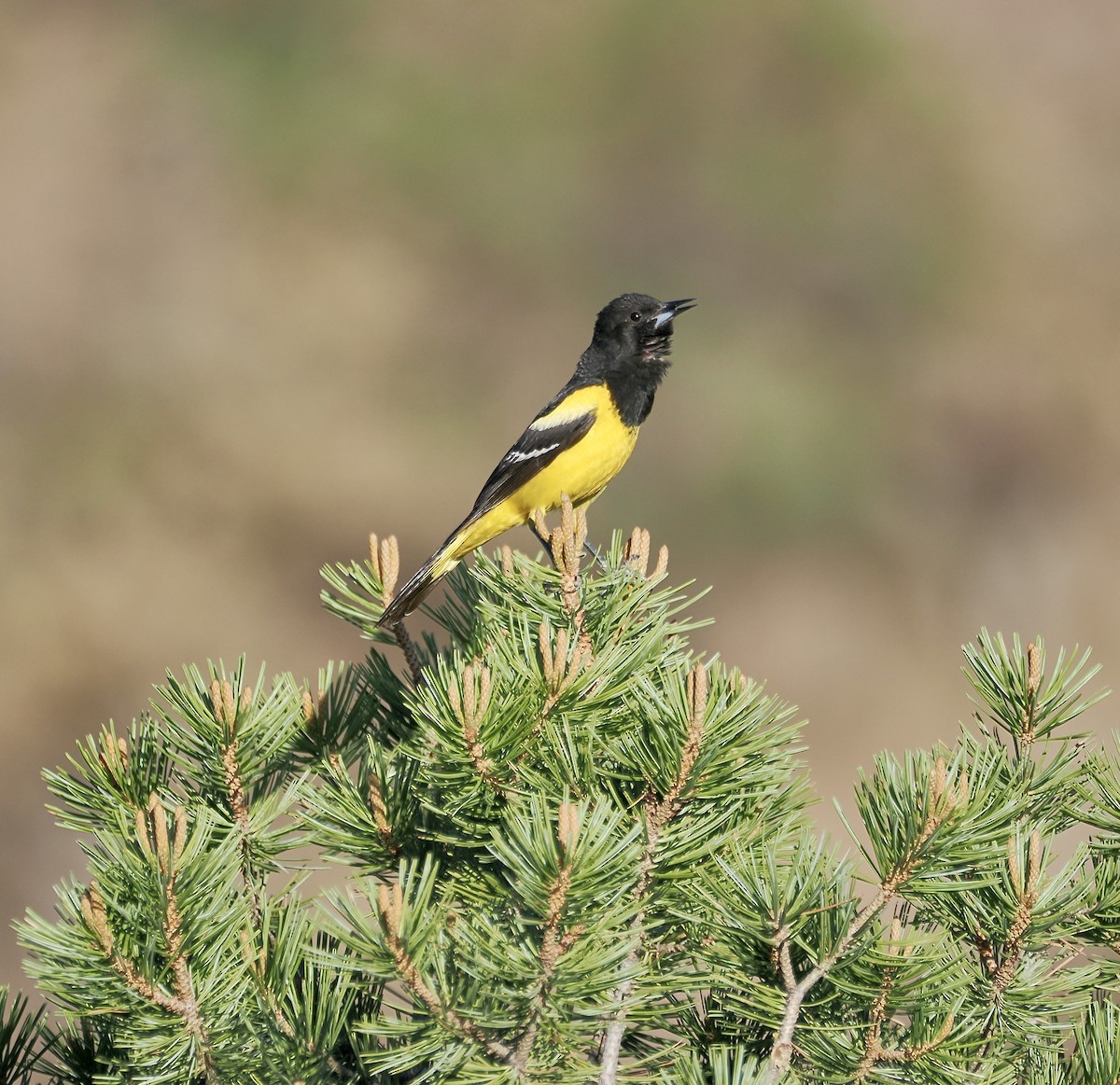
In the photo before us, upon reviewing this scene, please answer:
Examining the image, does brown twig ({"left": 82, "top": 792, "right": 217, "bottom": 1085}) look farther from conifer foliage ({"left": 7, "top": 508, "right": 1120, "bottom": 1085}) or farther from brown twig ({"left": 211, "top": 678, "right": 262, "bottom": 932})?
brown twig ({"left": 211, "top": 678, "right": 262, "bottom": 932})

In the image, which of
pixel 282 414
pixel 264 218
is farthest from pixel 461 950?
pixel 264 218

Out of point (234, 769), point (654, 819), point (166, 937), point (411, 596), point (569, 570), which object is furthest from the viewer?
point (411, 596)

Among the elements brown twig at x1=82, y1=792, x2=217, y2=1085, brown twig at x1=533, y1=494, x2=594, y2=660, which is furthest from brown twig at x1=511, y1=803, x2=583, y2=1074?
brown twig at x1=533, y1=494, x2=594, y2=660

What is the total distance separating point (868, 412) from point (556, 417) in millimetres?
6292

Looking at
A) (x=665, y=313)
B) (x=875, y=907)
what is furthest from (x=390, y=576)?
(x=665, y=313)

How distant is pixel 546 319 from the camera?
34.7 ft

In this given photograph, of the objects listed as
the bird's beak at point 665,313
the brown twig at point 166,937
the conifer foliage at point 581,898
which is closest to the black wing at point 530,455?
the bird's beak at point 665,313

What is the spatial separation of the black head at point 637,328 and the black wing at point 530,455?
Answer: 48cm

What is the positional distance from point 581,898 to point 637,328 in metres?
3.75

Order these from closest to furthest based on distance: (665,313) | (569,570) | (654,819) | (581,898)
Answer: (581,898), (654,819), (569,570), (665,313)

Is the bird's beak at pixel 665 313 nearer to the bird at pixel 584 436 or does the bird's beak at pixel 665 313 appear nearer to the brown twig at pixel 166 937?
the bird at pixel 584 436

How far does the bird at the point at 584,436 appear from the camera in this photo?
4254 millimetres

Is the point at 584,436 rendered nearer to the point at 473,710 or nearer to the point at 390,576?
the point at 390,576

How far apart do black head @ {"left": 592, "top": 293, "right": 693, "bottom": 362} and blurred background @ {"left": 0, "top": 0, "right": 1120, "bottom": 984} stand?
2952 millimetres
